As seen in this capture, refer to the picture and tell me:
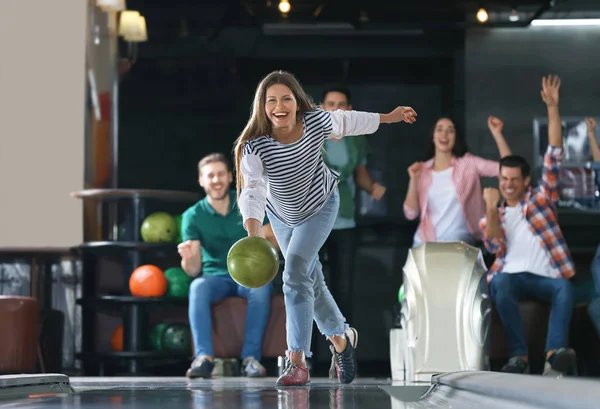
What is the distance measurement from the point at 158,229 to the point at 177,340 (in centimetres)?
76

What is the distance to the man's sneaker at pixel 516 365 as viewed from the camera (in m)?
5.50

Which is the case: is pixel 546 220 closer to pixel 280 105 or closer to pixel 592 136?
pixel 592 136

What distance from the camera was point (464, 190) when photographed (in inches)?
250

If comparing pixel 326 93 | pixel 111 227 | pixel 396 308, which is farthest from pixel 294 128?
pixel 111 227

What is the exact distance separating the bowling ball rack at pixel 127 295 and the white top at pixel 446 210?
5.49ft

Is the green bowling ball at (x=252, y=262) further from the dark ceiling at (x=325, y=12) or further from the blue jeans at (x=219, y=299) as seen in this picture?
the dark ceiling at (x=325, y=12)

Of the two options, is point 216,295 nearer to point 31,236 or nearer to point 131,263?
point 131,263

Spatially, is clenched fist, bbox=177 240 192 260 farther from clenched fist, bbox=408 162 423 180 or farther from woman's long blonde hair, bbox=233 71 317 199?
woman's long blonde hair, bbox=233 71 317 199

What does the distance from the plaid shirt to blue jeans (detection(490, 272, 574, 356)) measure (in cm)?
12

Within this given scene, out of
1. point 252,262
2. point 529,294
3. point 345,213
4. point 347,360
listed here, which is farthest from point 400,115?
point 345,213

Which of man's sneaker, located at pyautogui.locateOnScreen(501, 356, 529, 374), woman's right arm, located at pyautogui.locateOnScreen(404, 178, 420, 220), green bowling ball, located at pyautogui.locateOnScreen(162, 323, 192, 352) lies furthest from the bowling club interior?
man's sneaker, located at pyautogui.locateOnScreen(501, 356, 529, 374)

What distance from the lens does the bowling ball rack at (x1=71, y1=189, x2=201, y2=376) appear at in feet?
22.1

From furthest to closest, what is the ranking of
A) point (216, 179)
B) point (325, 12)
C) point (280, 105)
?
point (325, 12) < point (216, 179) < point (280, 105)

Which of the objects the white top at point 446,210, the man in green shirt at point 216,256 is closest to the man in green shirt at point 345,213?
the white top at point 446,210
